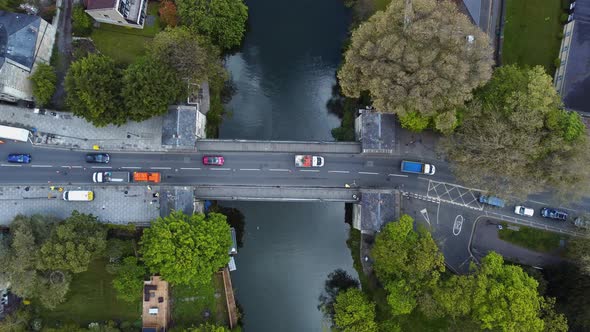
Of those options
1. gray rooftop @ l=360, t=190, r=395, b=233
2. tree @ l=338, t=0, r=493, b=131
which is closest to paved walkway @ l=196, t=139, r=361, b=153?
gray rooftop @ l=360, t=190, r=395, b=233

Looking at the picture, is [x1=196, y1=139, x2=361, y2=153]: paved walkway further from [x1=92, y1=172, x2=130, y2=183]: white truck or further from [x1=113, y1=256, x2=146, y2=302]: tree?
[x1=113, y1=256, x2=146, y2=302]: tree

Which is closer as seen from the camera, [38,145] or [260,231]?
[38,145]

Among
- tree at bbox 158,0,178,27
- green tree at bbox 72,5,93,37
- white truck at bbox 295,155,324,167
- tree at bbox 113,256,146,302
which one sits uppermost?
tree at bbox 158,0,178,27

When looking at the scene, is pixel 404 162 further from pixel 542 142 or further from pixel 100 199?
pixel 100 199

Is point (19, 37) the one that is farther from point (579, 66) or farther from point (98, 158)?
point (579, 66)

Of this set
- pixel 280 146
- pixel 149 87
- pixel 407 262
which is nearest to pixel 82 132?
pixel 149 87

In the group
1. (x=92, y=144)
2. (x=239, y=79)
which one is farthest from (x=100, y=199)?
(x=239, y=79)
